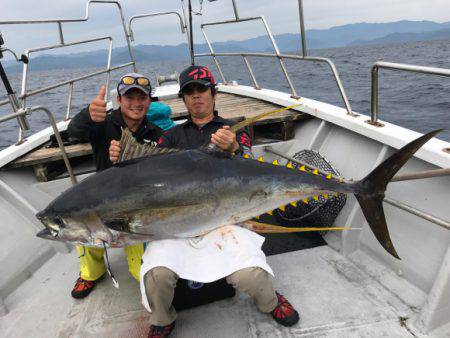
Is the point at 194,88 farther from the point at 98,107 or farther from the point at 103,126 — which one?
the point at 103,126

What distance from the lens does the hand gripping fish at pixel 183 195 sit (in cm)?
193

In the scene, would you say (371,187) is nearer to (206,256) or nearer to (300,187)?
(300,187)

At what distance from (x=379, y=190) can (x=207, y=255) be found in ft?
3.67

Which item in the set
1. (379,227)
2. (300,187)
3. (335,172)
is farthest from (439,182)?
(300,187)

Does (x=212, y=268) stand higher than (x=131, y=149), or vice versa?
(x=131, y=149)

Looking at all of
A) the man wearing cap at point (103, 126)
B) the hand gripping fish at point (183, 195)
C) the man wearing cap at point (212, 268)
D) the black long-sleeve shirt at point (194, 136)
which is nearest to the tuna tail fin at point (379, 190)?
the hand gripping fish at point (183, 195)

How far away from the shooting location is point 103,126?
9.51 feet

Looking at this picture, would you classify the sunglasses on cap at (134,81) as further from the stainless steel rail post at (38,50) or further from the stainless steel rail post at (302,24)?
the stainless steel rail post at (302,24)

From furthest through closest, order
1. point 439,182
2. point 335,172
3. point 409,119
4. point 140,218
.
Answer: point 409,119 → point 335,172 → point 439,182 → point 140,218

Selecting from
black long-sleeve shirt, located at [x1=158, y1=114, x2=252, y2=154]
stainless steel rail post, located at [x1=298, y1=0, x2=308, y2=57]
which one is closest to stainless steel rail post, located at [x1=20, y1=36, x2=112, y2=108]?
black long-sleeve shirt, located at [x1=158, y1=114, x2=252, y2=154]

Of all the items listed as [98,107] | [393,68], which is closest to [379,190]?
[393,68]

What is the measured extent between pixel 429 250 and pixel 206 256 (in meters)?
1.62

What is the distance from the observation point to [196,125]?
8.76ft

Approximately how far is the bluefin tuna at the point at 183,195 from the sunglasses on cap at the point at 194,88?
624 millimetres
